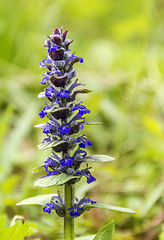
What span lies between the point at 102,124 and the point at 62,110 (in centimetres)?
211

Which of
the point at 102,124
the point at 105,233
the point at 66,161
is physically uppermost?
the point at 102,124

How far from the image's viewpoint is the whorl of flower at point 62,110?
92cm

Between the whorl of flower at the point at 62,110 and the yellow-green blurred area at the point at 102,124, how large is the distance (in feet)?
1.02

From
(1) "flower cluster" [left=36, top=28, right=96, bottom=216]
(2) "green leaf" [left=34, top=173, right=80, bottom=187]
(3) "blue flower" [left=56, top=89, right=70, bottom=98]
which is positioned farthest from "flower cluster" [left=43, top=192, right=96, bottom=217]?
(3) "blue flower" [left=56, top=89, right=70, bottom=98]

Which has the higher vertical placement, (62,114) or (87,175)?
(62,114)

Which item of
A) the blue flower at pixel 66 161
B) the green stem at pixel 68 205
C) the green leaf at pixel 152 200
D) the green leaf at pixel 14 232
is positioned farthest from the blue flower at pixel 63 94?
the green leaf at pixel 152 200

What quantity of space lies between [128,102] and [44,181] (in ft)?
7.34

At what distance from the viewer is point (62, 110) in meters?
0.94

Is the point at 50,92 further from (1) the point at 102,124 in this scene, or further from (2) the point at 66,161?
(1) the point at 102,124

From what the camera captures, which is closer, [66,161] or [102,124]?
[66,161]

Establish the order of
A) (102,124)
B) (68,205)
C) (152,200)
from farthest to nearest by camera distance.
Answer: (102,124)
(152,200)
(68,205)

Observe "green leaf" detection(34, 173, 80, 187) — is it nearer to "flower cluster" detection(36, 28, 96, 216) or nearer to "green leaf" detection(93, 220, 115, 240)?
"flower cluster" detection(36, 28, 96, 216)

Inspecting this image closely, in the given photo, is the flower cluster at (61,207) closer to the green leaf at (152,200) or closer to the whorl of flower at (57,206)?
the whorl of flower at (57,206)

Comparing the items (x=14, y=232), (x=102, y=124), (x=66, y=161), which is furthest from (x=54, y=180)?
(x=102, y=124)
